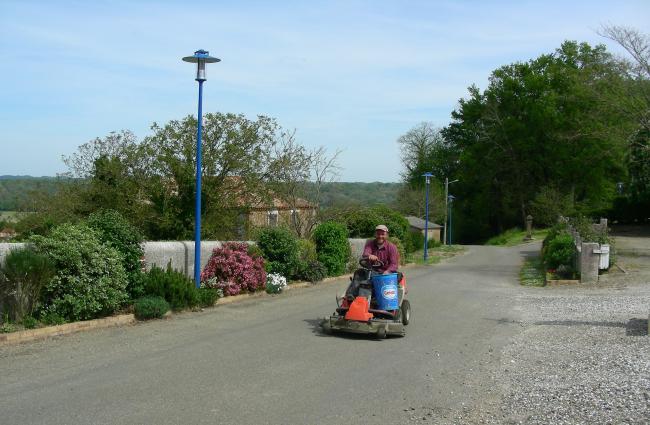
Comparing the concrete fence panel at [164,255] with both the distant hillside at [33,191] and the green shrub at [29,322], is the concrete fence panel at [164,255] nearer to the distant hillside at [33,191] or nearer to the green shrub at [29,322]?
the green shrub at [29,322]

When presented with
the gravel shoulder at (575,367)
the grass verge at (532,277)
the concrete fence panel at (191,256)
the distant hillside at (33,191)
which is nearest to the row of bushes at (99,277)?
the concrete fence panel at (191,256)

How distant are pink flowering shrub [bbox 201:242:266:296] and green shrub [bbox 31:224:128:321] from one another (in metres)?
3.87

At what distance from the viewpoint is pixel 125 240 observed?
12867 mm

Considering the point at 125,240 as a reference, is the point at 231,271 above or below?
below

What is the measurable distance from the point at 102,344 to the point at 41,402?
3299 millimetres

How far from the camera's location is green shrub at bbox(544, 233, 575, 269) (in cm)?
2386

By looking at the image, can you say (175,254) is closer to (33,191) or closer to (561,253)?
(33,191)

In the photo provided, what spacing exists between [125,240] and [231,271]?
4.00 meters

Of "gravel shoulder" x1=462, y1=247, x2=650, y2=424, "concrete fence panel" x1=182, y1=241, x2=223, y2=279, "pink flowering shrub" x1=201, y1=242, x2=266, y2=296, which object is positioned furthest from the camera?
"pink flowering shrub" x1=201, y1=242, x2=266, y2=296

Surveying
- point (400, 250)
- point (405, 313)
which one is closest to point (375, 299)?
point (405, 313)

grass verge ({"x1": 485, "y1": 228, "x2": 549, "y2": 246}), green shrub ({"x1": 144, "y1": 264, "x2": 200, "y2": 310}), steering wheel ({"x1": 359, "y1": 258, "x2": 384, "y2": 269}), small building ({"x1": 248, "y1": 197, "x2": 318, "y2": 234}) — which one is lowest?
grass verge ({"x1": 485, "y1": 228, "x2": 549, "y2": 246})

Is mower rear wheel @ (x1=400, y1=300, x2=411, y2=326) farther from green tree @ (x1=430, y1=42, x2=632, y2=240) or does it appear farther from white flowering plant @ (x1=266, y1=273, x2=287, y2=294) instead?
green tree @ (x1=430, y1=42, x2=632, y2=240)

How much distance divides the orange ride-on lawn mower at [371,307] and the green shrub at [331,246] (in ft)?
37.6

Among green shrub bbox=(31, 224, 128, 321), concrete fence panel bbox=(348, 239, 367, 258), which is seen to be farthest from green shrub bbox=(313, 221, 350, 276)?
green shrub bbox=(31, 224, 128, 321)
